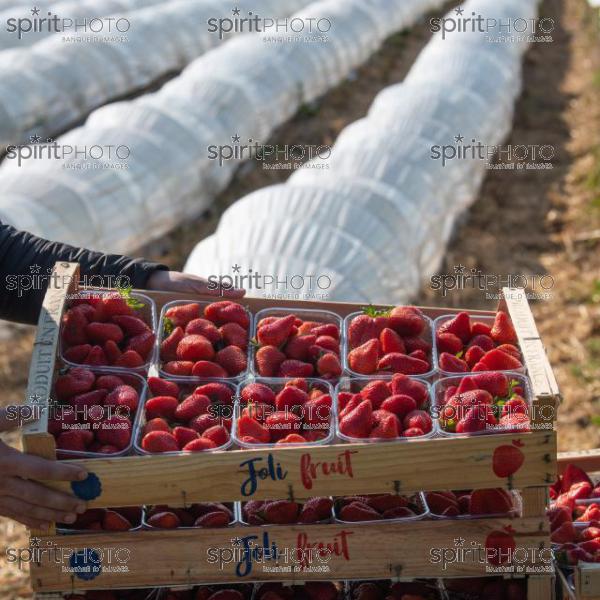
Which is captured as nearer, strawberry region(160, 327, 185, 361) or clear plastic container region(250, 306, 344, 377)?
strawberry region(160, 327, 185, 361)

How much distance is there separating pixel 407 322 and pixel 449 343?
5.7 inches

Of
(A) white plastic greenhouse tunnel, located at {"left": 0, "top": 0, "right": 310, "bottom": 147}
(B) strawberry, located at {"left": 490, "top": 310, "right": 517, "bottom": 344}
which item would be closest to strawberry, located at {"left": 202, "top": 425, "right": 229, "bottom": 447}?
(B) strawberry, located at {"left": 490, "top": 310, "right": 517, "bottom": 344}

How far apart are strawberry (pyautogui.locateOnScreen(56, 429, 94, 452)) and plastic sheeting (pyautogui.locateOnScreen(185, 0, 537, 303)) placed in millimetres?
2786

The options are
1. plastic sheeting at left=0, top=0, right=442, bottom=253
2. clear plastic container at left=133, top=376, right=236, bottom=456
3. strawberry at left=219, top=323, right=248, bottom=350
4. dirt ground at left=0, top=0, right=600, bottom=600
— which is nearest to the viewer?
clear plastic container at left=133, top=376, right=236, bottom=456

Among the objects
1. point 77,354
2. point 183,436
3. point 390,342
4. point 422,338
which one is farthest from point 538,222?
point 183,436

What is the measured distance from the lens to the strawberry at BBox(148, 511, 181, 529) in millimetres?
2633

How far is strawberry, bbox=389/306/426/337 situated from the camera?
2.97m

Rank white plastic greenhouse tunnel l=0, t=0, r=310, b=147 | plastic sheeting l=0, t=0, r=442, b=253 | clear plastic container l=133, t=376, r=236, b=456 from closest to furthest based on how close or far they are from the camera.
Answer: clear plastic container l=133, t=376, r=236, b=456 < plastic sheeting l=0, t=0, r=442, b=253 < white plastic greenhouse tunnel l=0, t=0, r=310, b=147

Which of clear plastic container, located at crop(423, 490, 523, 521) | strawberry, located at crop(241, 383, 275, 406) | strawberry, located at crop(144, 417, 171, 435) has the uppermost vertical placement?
strawberry, located at crop(241, 383, 275, 406)

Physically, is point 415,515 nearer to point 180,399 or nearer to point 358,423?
point 358,423

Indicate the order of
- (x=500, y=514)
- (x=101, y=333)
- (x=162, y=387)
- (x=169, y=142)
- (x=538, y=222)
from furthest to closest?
1. (x=538, y=222)
2. (x=169, y=142)
3. (x=101, y=333)
4. (x=162, y=387)
5. (x=500, y=514)

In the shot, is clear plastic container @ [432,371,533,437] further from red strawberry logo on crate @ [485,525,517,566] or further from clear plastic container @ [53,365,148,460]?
clear plastic container @ [53,365,148,460]

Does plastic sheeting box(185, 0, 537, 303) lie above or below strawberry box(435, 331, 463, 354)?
above

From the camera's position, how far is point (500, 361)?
2.79 m
